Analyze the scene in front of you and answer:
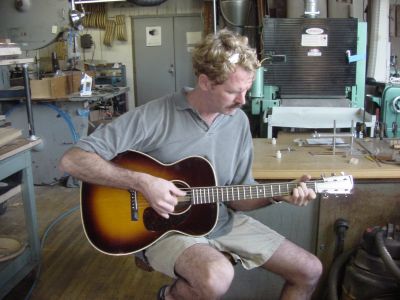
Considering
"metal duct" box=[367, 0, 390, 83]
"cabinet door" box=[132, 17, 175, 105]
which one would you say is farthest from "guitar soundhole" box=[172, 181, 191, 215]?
"cabinet door" box=[132, 17, 175, 105]

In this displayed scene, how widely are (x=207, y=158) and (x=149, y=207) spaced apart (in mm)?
274

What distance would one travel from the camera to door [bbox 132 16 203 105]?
6.76 metres

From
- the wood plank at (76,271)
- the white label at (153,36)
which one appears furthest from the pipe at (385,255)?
the white label at (153,36)

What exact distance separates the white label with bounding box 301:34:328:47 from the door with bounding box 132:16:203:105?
390 centimetres

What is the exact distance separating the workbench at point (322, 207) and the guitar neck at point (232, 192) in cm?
22

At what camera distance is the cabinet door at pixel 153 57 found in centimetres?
682

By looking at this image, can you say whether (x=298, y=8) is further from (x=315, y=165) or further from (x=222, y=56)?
(x=222, y=56)

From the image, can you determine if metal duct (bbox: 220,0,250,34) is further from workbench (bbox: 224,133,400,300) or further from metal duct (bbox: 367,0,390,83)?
workbench (bbox: 224,133,400,300)

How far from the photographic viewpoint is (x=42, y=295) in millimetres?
2254

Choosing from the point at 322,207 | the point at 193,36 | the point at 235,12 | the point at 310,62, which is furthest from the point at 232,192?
the point at 193,36

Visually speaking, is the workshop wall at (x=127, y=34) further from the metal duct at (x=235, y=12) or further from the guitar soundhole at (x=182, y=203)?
the guitar soundhole at (x=182, y=203)

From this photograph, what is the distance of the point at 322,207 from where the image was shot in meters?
1.89

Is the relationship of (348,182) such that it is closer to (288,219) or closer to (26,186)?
(288,219)

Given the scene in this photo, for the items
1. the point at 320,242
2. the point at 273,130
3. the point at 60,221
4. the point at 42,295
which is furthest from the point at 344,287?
the point at 60,221
